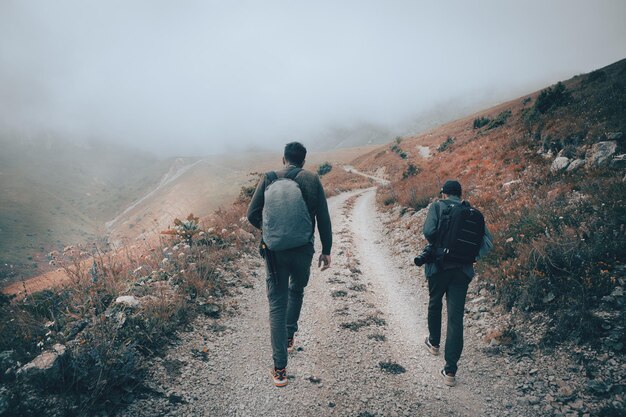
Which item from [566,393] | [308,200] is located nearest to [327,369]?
[308,200]

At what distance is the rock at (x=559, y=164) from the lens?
11000 millimetres

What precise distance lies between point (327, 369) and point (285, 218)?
9.21ft

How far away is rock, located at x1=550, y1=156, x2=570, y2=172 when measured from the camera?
1100 centimetres

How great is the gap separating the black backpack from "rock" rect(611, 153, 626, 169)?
8.39 meters

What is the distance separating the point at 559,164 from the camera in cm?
1120

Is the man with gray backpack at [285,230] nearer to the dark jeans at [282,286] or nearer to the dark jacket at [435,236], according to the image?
the dark jeans at [282,286]

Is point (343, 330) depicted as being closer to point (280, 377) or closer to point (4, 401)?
point (280, 377)

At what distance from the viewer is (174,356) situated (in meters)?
4.79

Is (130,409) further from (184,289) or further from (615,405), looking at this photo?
(615,405)

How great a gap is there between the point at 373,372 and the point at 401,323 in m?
2.03

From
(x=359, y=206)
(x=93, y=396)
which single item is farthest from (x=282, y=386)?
(x=359, y=206)

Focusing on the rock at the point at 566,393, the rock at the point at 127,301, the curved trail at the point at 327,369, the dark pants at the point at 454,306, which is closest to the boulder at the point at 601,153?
the curved trail at the point at 327,369

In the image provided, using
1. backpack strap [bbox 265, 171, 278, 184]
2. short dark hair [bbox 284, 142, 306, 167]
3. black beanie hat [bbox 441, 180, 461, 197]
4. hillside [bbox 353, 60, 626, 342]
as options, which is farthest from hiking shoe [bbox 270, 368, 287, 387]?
hillside [bbox 353, 60, 626, 342]

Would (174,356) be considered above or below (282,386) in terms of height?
above
